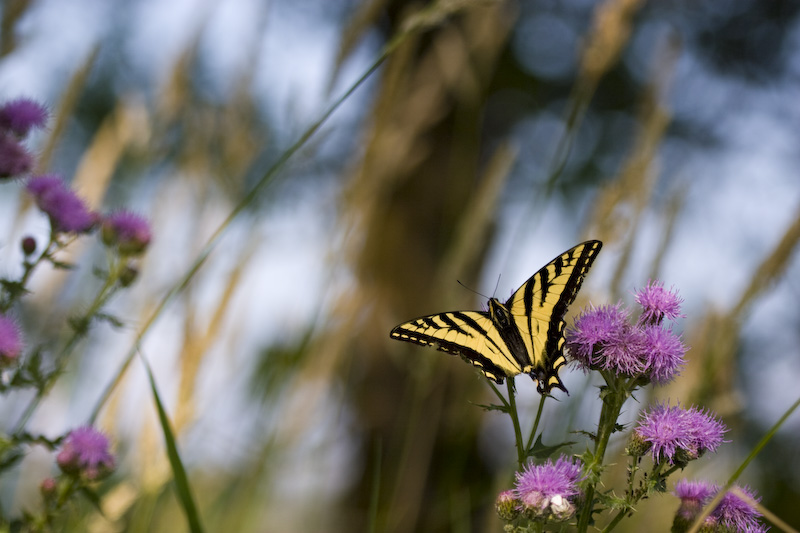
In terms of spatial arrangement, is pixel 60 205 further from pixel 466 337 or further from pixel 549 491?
pixel 549 491

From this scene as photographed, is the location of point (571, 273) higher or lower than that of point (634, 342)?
higher

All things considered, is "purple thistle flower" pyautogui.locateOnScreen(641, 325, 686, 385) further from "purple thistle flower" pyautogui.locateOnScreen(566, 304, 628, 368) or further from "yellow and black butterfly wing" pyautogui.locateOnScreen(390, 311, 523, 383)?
"yellow and black butterfly wing" pyautogui.locateOnScreen(390, 311, 523, 383)

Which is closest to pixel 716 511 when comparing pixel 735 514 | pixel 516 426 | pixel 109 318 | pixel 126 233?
pixel 735 514

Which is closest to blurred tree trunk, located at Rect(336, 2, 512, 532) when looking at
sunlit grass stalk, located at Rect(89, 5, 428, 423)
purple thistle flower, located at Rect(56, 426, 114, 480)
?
sunlit grass stalk, located at Rect(89, 5, 428, 423)

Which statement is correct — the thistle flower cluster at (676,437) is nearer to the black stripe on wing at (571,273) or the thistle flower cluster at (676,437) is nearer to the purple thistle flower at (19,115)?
the black stripe on wing at (571,273)

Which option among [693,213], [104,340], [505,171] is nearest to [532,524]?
[505,171]

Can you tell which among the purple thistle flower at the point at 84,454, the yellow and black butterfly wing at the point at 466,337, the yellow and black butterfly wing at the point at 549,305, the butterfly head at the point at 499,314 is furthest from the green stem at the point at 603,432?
the purple thistle flower at the point at 84,454

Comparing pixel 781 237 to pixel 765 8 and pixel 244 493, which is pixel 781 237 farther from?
pixel 765 8
